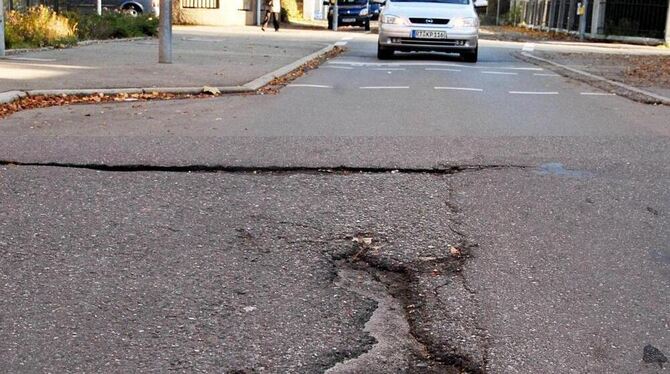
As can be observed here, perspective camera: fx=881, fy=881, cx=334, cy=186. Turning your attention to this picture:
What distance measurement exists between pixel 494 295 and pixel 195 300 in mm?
1294

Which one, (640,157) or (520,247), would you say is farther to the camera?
(640,157)

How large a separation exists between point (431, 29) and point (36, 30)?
8313 mm

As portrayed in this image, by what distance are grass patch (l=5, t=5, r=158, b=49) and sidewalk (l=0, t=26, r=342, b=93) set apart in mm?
677

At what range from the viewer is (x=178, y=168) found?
6250 millimetres

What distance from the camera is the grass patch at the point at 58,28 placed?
18.2 meters

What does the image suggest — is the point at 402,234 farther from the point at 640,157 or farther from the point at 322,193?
the point at 640,157

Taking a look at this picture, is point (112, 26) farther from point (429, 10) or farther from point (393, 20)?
point (429, 10)

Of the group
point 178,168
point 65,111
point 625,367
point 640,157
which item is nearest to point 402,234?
point 625,367

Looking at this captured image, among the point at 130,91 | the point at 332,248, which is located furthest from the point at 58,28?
the point at 332,248

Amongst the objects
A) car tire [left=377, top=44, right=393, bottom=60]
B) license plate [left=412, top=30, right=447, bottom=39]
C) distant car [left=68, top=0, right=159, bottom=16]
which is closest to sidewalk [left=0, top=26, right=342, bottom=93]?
car tire [left=377, top=44, right=393, bottom=60]

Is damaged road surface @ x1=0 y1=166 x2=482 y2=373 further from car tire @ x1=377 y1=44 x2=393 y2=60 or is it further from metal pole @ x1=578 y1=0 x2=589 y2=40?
metal pole @ x1=578 y1=0 x2=589 y2=40

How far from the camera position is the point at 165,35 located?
1500cm

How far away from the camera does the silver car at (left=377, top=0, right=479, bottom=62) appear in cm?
1883

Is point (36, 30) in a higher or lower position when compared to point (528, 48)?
higher
